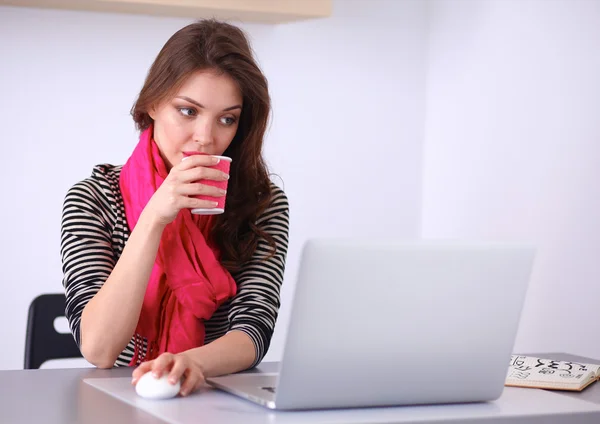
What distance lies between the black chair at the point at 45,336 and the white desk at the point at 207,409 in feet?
1.72

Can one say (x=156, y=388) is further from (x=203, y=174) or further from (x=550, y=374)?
(x=550, y=374)

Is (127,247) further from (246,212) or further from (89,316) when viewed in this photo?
(246,212)

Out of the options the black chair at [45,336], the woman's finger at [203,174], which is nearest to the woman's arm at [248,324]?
the woman's finger at [203,174]

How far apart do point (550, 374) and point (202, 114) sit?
2.50 ft

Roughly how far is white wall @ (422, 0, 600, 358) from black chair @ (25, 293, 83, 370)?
1333mm

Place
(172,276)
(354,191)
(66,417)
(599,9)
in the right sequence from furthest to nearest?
(354,191)
(599,9)
(172,276)
(66,417)

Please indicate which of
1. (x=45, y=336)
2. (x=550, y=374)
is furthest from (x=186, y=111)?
(x=550, y=374)

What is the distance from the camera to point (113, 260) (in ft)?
5.42

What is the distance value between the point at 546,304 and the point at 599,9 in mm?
822

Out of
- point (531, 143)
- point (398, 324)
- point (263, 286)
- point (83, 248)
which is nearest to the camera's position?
point (398, 324)

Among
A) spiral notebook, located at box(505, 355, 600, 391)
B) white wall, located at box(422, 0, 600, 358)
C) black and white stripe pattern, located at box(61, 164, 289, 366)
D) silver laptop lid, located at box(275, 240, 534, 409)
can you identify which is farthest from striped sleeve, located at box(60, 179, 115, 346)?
white wall, located at box(422, 0, 600, 358)

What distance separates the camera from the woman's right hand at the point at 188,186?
1341 millimetres

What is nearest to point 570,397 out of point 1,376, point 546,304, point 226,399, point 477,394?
point 477,394

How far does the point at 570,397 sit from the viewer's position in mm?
1233
